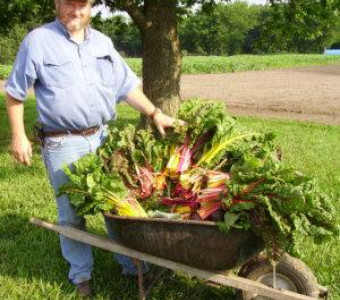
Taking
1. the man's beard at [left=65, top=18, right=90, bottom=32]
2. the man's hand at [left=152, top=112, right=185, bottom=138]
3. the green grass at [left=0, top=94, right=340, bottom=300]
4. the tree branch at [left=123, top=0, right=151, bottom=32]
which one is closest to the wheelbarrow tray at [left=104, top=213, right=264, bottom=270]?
the green grass at [left=0, top=94, right=340, bottom=300]

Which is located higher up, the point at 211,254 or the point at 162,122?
the point at 162,122

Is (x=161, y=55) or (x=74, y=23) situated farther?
(x=161, y=55)

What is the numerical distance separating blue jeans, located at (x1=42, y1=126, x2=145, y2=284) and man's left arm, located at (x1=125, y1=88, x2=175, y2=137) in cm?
30

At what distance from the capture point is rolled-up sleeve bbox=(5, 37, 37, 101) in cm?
352

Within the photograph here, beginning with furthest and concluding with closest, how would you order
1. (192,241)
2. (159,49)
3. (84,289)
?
(159,49) < (84,289) < (192,241)

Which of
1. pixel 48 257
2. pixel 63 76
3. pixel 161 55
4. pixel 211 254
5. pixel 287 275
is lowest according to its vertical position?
pixel 48 257

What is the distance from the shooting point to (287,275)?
3500 millimetres

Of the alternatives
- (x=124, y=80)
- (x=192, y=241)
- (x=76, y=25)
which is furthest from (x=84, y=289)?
(x=76, y=25)

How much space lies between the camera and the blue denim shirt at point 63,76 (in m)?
3.55

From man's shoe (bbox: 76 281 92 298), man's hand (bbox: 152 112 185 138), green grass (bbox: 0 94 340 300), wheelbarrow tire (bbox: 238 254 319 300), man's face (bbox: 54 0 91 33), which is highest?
man's face (bbox: 54 0 91 33)

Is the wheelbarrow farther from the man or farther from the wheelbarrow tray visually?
the man

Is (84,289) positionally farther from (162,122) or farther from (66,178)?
(162,122)

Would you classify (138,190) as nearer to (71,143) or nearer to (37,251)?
(71,143)

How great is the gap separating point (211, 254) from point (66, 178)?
1233mm
